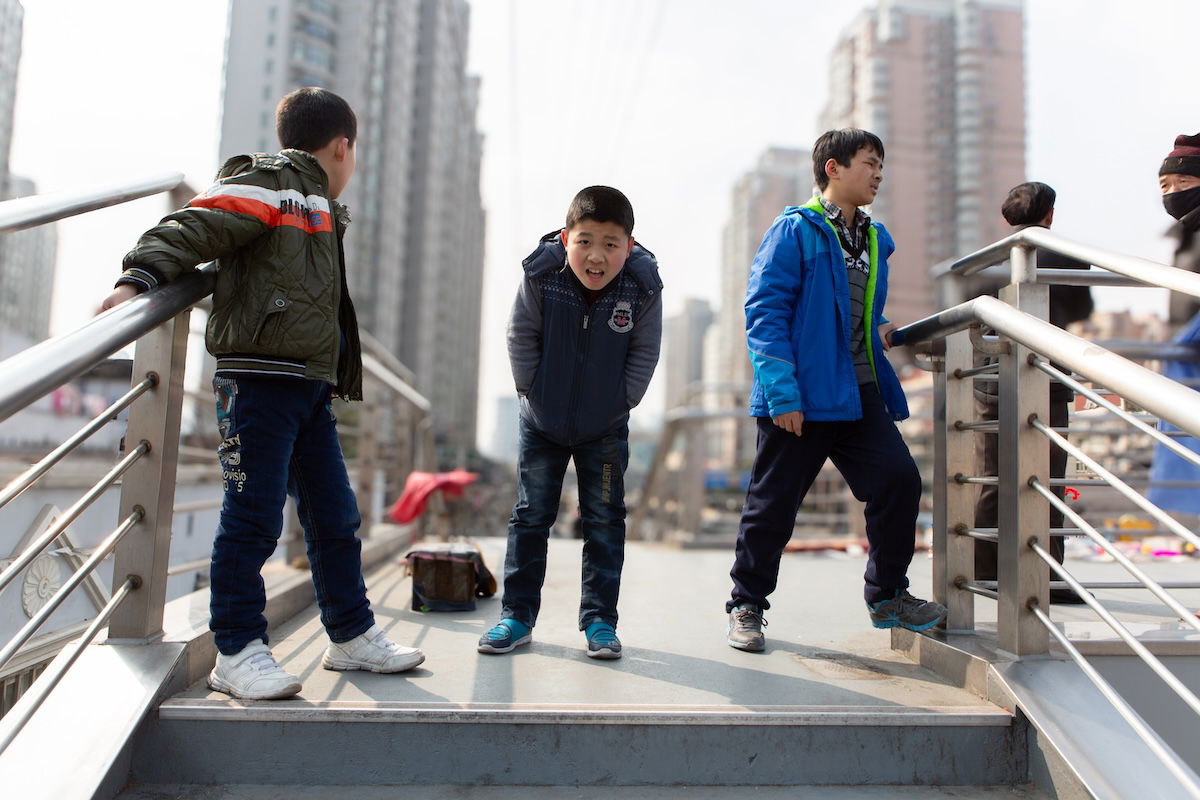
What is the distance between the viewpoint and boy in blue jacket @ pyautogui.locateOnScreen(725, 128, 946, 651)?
2.17 m

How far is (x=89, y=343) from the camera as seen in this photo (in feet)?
4.42

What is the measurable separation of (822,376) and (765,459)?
0.30 metres

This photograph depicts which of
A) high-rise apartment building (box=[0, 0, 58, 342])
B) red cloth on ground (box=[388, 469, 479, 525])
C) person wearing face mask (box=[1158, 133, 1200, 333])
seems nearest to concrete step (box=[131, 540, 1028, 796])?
person wearing face mask (box=[1158, 133, 1200, 333])

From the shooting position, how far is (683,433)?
23.4 feet

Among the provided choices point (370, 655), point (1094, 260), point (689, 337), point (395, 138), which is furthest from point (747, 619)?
point (689, 337)

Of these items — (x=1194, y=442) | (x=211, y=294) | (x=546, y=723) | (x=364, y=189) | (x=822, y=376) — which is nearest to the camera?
(x=546, y=723)

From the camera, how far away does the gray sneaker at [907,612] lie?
207 centimetres

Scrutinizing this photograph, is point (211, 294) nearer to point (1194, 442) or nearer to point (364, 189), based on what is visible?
Answer: point (1194, 442)

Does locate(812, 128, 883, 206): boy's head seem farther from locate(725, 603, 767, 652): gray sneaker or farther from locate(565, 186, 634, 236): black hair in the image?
locate(725, 603, 767, 652): gray sneaker

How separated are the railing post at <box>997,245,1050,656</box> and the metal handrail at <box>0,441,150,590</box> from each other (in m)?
1.92

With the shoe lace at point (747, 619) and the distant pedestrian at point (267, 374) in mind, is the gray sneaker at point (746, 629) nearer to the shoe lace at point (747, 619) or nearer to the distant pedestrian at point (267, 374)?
the shoe lace at point (747, 619)

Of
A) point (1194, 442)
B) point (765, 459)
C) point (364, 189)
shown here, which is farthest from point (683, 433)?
point (364, 189)

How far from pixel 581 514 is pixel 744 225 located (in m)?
70.5

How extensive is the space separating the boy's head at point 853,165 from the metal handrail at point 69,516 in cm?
202
